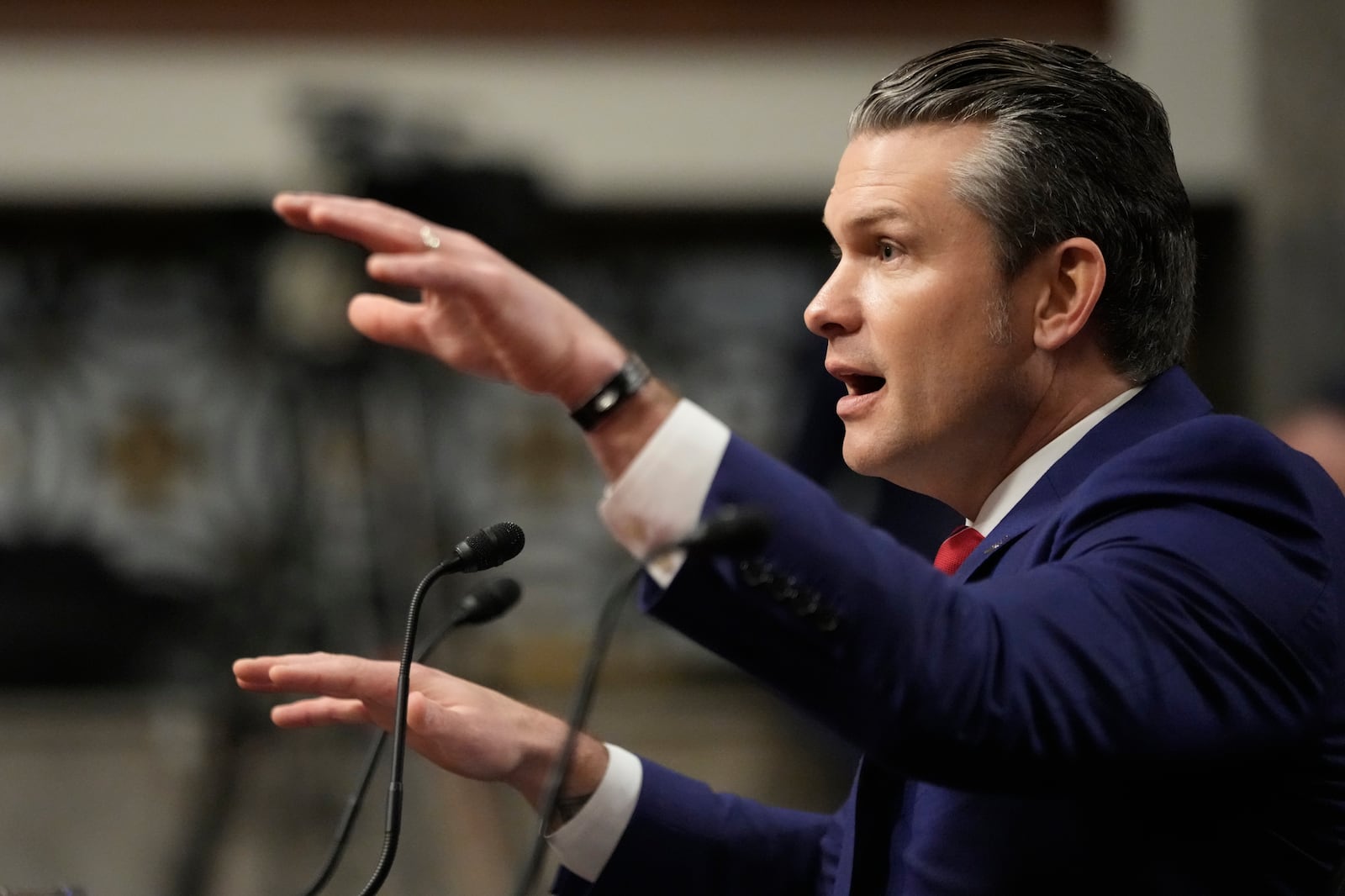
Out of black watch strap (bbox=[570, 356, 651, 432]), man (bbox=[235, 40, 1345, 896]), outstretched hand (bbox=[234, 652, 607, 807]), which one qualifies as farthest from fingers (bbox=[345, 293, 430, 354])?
outstretched hand (bbox=[234, 652, 607, 807])

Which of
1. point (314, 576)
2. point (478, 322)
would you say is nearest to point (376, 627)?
point (314, 576)

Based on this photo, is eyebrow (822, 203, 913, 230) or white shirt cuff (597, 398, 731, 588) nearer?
white shirt cuff (597, 398, 731, 588)

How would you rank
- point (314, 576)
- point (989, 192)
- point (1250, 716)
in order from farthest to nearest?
point (314, 576) < point (989, 192) < point (1250, 716)

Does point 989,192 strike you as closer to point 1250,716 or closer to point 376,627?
point 1250,716

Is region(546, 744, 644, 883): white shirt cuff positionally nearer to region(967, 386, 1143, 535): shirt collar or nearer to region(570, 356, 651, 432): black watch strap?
region(967, 386, 1143, 535): shirt collar

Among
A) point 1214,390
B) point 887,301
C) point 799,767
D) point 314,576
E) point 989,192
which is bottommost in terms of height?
point 799,767

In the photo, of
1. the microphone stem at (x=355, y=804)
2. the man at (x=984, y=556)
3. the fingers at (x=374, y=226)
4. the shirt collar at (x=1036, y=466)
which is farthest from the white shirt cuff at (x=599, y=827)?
the fingers at (x=374, y=226)

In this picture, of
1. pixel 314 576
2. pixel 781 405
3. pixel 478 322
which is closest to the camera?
pixel 478 322

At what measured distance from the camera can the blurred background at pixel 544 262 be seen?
541 centimetres

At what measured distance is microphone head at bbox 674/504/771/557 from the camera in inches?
43.8

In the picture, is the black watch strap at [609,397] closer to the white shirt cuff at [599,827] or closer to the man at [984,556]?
the man at [984,556]

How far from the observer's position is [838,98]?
582 cm

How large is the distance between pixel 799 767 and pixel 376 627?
4.57 ft

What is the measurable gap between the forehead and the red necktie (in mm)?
346
